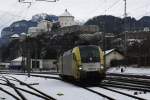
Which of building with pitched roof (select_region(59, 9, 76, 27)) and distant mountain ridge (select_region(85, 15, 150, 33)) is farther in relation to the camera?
building with pitched roof (select_region(59, 9, 76, 27))

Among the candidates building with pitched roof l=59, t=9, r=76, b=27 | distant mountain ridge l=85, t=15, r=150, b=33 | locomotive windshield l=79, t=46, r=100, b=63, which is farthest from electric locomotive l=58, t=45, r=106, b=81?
building with pitched roof l=59, t=9, r=76, b=27

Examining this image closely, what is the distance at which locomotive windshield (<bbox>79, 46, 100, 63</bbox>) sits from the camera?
29922 mm

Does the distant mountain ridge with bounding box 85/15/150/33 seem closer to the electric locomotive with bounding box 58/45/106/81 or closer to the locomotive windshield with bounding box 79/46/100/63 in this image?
the locomotive windshield with bounding box 79/46/100/63

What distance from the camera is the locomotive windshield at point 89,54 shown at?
29.9m

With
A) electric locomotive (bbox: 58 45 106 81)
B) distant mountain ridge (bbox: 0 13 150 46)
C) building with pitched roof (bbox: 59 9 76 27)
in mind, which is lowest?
electric locomotive (bbox: 58 45 106 81)

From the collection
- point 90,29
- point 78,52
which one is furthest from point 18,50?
point 78,52

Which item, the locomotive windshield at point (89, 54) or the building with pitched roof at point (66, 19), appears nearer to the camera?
the locomotive windshield at point (89, 54)

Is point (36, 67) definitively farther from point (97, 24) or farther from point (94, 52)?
point (94, 52)

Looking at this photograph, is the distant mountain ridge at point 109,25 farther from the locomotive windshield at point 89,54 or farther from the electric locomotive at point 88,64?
the electric locomotive at point 88,64

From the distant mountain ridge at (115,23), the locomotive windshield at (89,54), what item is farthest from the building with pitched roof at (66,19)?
the locomotive windshield at (89,54)

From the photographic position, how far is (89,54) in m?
30.2

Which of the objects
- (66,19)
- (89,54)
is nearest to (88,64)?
(89,54)

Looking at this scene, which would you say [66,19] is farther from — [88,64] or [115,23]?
[88,64]

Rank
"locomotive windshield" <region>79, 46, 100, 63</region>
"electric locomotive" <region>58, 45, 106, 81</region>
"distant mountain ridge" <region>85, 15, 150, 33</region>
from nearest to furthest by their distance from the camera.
Result: "electric locomotive" <region>58, 45, 106, 81</region>
"locomotive windshield" <region>79, 46, 100, 63</region>
"distant mountain ridge" <region>85, 15, 150, 33</region>
